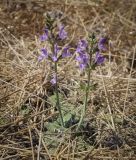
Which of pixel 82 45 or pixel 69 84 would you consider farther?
pixel 69 84

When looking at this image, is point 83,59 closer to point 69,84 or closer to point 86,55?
point 86,55

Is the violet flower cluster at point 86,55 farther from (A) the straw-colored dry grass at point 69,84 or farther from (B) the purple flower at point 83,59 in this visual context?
(A) the straw-colored dry grass at point 69,84

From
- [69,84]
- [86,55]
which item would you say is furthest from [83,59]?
[69,84]

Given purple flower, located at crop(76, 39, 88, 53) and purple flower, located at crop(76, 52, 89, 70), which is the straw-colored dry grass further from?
purple flower, located at crop(76, 39, 88, 53)

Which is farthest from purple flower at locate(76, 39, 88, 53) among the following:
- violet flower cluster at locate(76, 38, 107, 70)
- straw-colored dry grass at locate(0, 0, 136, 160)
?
straw-colored dry grass at locate(0, 0, 136, 160)

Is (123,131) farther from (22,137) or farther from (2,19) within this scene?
(2,19)

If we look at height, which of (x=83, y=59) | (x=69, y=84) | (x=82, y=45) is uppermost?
(x=82, y=45)

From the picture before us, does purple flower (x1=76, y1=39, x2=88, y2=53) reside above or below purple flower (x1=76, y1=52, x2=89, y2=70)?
above

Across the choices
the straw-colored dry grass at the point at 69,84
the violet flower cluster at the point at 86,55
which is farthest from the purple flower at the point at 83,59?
the straw-colored dry grass at the point at 69,84
